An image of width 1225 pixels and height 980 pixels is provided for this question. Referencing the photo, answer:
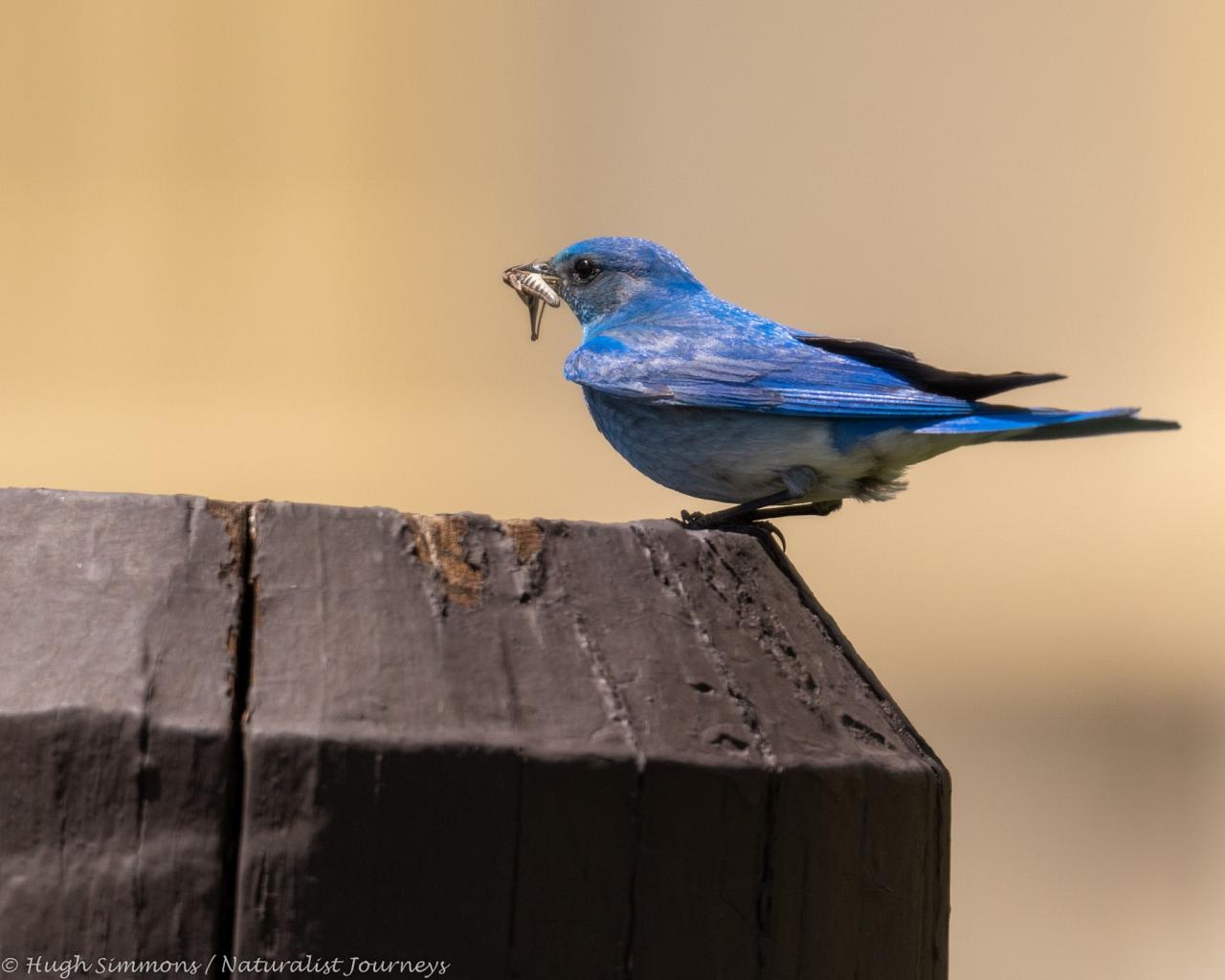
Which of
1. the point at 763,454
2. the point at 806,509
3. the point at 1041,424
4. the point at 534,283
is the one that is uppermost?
the point at 534,283

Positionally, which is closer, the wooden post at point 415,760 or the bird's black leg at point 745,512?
the wooden post at point 415,760

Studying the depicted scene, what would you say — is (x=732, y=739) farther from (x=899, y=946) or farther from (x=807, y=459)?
(x=807, y=459)

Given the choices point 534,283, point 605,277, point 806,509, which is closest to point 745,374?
point 806,509

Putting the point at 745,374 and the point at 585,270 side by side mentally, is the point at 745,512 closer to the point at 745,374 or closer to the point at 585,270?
the point at 745,374

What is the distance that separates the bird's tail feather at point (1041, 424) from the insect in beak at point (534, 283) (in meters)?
1.42

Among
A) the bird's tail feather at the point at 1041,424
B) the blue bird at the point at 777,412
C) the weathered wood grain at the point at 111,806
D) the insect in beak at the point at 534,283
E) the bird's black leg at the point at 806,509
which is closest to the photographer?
the weathered wood grain at the point at 111,806

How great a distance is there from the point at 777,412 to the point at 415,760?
242cm

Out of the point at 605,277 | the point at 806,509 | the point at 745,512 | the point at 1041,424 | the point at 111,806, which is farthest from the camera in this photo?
the point at 605,277

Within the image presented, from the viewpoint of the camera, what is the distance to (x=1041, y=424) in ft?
10.9

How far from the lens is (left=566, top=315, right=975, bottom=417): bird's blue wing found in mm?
3732

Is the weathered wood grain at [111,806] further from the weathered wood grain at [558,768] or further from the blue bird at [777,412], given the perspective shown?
the blue bird at [777,412]

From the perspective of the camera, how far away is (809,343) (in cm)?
398

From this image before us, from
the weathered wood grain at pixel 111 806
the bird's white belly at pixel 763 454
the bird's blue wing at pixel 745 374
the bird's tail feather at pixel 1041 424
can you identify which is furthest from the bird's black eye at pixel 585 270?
the weathered wood grain at pixel 111 806

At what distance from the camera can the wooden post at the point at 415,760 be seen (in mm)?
1414
